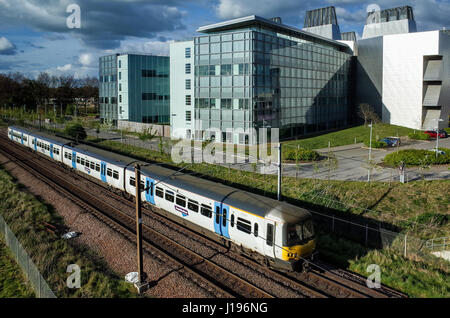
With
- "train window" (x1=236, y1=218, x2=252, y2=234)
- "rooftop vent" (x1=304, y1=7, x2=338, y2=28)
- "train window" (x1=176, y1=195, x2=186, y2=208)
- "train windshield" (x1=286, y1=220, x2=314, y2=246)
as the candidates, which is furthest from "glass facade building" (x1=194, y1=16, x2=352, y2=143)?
"rooftop vent" (x1=304, y1=7, x2=338, y2=28)

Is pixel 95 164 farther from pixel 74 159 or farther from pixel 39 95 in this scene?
pixel 39 95

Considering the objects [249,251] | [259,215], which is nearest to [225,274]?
[249,251]

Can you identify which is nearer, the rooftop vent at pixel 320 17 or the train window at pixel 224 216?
the train window at pixel 224 216

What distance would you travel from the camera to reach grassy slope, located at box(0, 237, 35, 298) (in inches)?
599

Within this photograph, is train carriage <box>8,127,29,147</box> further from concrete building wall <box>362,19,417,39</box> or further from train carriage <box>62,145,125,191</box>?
concrete building wall <box>362,19,417,39</box>

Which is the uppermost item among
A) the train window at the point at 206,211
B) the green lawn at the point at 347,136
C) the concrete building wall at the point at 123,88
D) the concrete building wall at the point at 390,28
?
the concrete building wall at the point at 390,28

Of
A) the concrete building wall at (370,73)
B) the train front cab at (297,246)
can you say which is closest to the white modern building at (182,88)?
the concrete building wall at (370,73)

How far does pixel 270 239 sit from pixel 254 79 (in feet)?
108

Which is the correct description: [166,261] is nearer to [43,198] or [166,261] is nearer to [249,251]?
[249,251]

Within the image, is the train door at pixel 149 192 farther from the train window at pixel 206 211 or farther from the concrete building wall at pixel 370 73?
the concrete building wall at pixel 370 73

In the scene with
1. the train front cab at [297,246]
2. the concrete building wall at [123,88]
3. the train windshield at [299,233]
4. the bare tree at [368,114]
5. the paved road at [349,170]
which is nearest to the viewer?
the train front cab at [297,246]

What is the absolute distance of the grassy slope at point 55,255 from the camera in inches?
589

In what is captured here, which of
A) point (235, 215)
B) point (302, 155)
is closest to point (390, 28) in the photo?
point (302, 155)

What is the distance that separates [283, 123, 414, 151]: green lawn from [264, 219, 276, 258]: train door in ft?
92.8
